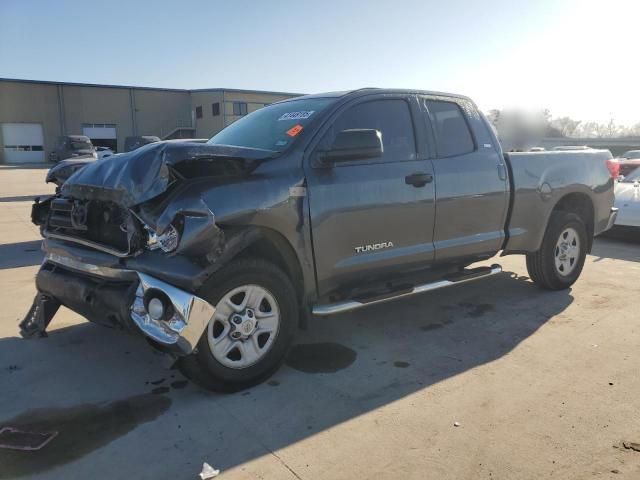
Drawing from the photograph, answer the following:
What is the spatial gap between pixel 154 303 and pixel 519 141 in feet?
16.7

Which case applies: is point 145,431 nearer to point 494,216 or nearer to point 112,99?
point 494,216

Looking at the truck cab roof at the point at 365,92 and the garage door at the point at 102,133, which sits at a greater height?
the garage door at the point at 102,133

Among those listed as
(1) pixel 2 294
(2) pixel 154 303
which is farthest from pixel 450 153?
(1) pixel 2 294

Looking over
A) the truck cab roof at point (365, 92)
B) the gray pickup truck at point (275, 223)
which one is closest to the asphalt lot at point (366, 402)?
the gray pickup truck at point (275, 223)

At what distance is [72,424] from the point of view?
3150 mm

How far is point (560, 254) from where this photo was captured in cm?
584

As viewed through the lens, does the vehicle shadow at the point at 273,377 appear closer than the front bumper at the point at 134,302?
Yes

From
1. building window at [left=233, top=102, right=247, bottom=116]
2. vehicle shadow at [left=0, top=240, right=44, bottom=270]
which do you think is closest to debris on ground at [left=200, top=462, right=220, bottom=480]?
vehicle shadow at [left=0, top=240, right=44, bottom=270]

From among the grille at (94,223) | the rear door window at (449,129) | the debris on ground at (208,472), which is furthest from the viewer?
the rear door window at (449,129)

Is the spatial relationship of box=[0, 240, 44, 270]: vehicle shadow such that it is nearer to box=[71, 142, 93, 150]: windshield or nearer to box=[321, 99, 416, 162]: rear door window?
box=[321, 99, 416, 162]: rear door window

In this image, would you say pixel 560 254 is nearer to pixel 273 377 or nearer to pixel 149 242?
pixel 273 377

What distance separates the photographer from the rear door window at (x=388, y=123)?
13.9 feet

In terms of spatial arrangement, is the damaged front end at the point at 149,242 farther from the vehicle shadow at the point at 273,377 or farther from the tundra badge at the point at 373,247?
the tundra badge at the point at 373,247

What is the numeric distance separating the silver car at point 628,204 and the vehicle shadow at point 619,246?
0.85 feet
